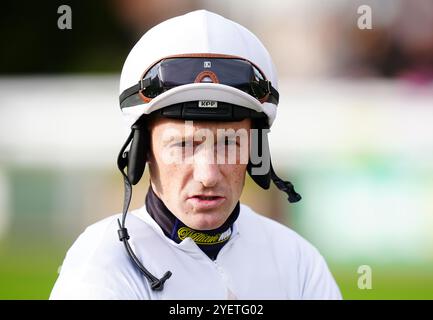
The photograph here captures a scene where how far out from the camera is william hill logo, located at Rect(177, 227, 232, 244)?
2295 millimetres

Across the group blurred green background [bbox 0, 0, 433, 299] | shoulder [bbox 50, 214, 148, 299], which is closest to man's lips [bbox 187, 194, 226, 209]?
shoulder [bbox 50, 214, 148, 299]

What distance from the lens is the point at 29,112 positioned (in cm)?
634

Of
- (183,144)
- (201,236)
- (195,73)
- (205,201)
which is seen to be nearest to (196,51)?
(195,73)

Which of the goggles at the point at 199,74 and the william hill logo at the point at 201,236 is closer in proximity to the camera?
the goggles at the point at 199,74

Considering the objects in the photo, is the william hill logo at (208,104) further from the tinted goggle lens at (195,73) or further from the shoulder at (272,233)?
the shoulder at (272,233)

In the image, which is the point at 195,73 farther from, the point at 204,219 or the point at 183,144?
the point at 204,219

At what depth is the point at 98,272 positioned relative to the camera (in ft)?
7.04

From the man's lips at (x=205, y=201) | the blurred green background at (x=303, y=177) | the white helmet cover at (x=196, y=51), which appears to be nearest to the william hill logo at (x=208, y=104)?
the white helmet cover at (x=196, y=51)

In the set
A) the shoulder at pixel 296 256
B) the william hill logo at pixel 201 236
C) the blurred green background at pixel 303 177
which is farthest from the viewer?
the blurred green background at pixel 303 177

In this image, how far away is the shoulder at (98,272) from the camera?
6.98 feet

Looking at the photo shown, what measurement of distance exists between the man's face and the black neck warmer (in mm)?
39

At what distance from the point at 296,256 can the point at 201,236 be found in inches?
12.2

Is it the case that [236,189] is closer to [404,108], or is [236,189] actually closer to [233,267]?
[233,267]

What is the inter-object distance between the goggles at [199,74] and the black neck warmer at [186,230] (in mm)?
297
